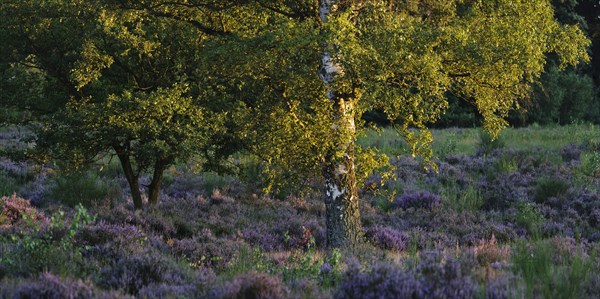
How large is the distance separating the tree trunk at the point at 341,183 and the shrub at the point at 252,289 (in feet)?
16.5

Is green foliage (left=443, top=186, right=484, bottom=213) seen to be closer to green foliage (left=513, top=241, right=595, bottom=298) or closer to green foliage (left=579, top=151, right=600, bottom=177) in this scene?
green foliage (left=579, top=151, right=600, bottom=177)

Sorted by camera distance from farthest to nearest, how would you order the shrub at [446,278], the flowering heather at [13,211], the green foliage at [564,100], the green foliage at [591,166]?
the green foliage at [564,100] → the green foliage at [591,166] → the flowering heather at [13,211] → the shrub at [446,278]

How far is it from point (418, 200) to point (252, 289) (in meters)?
12.3

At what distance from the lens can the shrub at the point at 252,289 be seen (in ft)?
17.0

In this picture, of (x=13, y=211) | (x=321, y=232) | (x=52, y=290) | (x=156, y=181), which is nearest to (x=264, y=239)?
(x=321, y=232)

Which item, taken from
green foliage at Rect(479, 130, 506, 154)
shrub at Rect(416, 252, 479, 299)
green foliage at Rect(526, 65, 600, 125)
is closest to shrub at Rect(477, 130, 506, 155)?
green foliage at Rect(479, 130, 506, 154)

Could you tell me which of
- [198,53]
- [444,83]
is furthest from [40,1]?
[444,83]

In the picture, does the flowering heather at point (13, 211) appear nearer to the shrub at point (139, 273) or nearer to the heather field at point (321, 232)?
the heather field at point (321, 232)

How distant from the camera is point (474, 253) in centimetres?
724

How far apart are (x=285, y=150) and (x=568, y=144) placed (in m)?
15.7

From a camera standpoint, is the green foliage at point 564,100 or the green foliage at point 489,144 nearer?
the green foliage at point 489,144

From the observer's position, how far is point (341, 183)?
1072cm

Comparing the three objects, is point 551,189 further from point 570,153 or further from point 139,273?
point 139,273

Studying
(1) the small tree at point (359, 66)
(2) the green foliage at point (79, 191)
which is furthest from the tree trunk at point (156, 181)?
(1) the small tree at point (359, 66)
